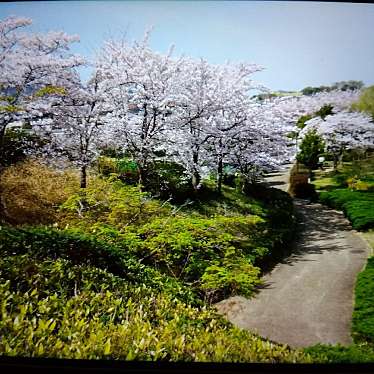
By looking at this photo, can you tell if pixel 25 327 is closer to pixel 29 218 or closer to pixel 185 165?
pixel 29 218

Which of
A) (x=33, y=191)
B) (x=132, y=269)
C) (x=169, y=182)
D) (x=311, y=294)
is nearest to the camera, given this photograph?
(x=311, y=294)

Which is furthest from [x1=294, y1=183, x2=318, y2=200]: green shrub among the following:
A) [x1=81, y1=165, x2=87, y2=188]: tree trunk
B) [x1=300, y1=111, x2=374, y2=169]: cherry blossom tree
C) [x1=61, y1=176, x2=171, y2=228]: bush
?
[x1=81, y1=165, x2=87, y2=188]: tree trunk

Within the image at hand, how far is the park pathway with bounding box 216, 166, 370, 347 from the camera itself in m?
2.96

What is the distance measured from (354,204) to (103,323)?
8.64 ft

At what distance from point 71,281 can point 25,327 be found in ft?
1.79

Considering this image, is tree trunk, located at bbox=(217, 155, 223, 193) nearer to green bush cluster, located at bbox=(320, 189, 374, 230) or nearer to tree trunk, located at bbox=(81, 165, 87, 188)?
green bush cluster, located at bbox=(320, 189, 374, 230)

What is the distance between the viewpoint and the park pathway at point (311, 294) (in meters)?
2.96

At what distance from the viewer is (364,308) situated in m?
2.96

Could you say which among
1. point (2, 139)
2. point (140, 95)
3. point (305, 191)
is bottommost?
point (305, 191)

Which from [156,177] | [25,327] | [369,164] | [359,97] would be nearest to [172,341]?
[25,327]

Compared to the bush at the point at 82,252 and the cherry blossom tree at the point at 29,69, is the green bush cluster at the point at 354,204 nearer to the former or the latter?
the bush at the point at 82,252

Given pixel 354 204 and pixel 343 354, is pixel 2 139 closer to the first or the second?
pixel 354 204

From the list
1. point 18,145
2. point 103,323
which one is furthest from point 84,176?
point 103,323

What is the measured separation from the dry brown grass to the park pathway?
194 centimetres
